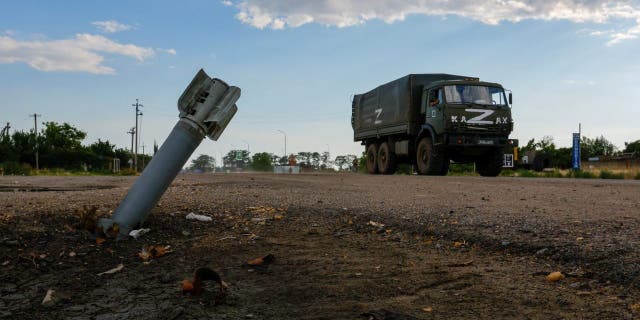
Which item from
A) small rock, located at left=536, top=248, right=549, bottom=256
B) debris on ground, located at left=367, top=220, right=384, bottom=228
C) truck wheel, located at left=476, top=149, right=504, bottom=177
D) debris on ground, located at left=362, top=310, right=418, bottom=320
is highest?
truck wheel, located at left=476, top=149, right=504, bottom=177

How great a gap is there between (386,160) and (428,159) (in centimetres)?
399

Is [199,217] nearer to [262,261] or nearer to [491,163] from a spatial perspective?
[262,261]

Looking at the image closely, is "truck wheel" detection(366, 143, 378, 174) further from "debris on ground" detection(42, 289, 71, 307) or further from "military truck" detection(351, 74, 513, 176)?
"debris on ground" detection(42, 289, 71, 307)

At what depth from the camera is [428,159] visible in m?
16.0

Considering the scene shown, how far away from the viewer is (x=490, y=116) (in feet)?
48.6

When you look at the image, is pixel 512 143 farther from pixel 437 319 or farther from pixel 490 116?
pixel 437 319

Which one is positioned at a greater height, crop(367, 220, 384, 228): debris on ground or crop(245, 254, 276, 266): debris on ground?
crop(367, 220, 384, 228): debris on ground

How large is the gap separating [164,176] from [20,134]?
77892 mm

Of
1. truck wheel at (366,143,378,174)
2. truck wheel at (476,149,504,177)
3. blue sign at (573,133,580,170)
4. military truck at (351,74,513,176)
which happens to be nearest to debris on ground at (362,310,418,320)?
military truck at (351,74,513,176)

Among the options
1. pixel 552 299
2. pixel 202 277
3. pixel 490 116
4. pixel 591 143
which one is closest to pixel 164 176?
pixel 202 277

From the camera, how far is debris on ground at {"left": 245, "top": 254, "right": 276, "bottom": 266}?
2675 millimetres

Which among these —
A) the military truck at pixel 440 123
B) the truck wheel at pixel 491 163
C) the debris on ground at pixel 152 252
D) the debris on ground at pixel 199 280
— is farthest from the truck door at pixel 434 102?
the debris on ground at pixel 199 280

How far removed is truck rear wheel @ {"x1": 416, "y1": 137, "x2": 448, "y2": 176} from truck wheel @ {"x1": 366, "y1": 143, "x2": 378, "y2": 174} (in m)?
4.37

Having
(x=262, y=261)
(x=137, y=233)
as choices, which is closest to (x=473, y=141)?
(x=137, y=233)
